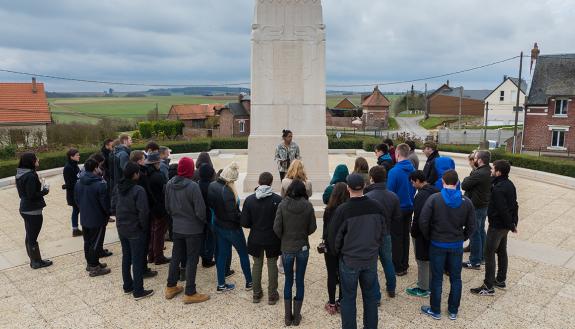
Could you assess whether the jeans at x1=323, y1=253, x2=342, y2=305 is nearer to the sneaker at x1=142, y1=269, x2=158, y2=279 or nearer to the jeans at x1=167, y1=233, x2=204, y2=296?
the jeans at x1=167, y1=233, x2=204, y2=296

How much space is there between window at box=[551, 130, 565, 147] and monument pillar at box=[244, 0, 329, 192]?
2985 centimetres

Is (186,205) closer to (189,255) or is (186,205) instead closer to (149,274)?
(189,255)

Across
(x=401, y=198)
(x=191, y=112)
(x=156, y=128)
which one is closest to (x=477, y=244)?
(x=401, y=198)

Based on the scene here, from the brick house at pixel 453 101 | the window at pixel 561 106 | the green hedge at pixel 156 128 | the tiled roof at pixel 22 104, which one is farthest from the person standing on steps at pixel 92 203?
the brick house at pixel 453 101

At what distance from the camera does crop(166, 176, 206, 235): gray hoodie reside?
499cm

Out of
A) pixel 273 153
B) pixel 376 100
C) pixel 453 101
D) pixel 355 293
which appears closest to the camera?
pixel 355 293

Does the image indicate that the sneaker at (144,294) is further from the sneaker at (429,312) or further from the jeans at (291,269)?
the sneaker at (429,312)

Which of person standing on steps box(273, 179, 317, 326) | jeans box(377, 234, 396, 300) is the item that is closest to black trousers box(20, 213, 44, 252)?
person standing on steps box(273, 179, 317, 326)

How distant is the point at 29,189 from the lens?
19.3ft

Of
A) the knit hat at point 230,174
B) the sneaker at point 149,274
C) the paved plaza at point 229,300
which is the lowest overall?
the paved plaza at point 229,300

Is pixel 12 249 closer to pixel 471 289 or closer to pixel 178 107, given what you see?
pixel 471 289

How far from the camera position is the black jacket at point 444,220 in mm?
4523

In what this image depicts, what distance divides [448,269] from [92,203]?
487 centimetres

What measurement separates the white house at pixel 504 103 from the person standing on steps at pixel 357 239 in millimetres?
62827
